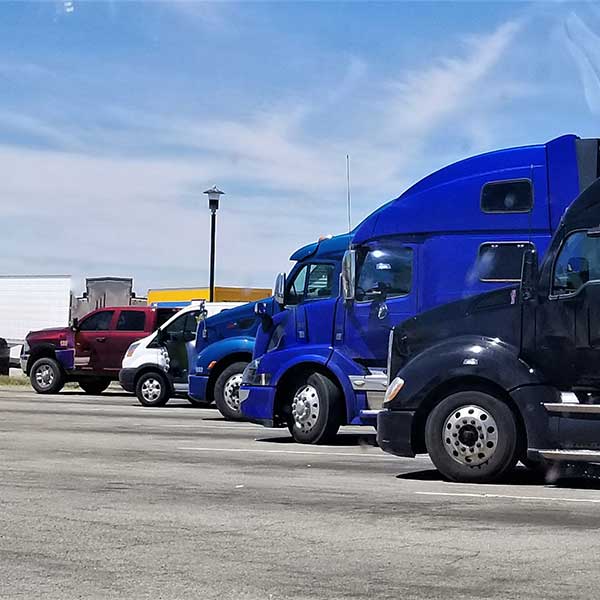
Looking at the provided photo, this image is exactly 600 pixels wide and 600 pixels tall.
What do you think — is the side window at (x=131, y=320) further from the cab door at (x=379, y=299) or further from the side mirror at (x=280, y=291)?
the cab door at (x=379, y=299)

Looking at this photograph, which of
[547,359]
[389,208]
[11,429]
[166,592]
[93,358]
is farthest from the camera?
[93,358]

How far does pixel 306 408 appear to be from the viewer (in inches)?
576

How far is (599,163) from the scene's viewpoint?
12.8 metres

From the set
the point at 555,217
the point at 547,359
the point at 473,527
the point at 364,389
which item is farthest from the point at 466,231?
the point at 473,527

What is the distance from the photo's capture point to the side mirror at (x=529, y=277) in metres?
10.6

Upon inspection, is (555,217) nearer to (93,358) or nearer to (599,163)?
(599,163)

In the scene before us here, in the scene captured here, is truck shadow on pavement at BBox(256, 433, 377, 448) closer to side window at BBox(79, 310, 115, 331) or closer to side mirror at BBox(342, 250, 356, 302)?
side mirror at BBox(342, 250, 356, 302)

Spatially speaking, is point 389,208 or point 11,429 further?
point 11,429

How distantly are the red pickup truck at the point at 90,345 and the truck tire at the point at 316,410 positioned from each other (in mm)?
12545

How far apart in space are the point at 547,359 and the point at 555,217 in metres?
2.89

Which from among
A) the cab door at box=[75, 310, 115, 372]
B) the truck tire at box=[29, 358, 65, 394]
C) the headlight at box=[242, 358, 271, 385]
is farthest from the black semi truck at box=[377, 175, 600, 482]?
the truck tire at box=[29, 358, 65, 394]

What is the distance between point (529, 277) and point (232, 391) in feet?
31.0

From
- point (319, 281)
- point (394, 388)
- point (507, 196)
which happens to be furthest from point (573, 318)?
point (319, 281)

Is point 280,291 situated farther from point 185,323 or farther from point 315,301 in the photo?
point 185,323
